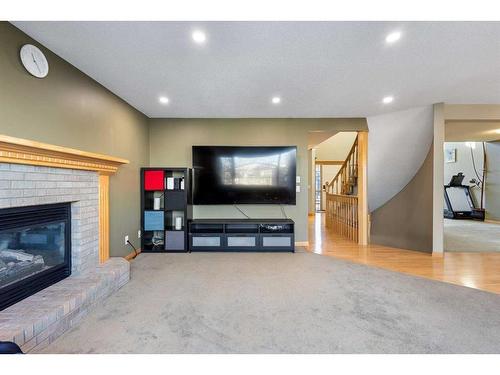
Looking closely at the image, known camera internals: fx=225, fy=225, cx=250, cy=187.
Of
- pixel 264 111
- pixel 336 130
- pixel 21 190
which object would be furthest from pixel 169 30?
pixel 336 130

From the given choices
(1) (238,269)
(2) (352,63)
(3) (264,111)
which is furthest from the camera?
(3) (264,111)

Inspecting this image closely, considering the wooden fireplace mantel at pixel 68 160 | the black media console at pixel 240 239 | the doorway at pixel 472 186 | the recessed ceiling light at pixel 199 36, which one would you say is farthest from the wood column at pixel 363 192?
the wooden fireplace mantel at pixel 68 160

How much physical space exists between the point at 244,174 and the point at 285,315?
242cm

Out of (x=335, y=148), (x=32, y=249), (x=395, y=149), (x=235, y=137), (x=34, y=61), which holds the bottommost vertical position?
(x=32, y=249)

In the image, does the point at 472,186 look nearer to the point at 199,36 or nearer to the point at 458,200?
the point at 458,200

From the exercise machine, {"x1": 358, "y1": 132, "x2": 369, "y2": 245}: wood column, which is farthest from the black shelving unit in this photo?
the exercise machine

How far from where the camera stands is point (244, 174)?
3.88 m

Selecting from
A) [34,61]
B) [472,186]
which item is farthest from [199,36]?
[472,186]

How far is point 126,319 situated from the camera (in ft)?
5.94

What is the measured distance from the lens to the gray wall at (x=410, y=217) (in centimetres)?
357

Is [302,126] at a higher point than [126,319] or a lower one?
higher

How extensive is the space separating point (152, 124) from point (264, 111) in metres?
2.04

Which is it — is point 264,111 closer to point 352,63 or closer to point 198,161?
point 198,161

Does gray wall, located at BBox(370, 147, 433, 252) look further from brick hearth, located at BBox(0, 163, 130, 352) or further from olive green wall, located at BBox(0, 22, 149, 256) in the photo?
olive green wall, located at BBox(0, 22, 149, 256)
